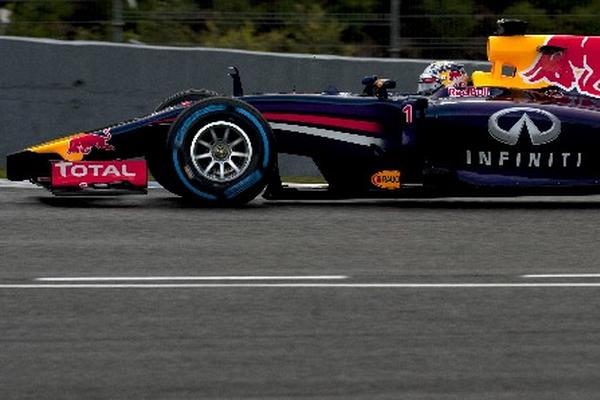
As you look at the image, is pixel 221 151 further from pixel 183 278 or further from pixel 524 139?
pixel 183 278

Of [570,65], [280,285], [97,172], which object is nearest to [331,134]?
[97,172]

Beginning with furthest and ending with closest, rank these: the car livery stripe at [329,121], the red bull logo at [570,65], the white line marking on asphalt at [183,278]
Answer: the red bull logo at [570,65]
the car livery stripe at [329,121]
the white line marking on asphalt at [183,278]

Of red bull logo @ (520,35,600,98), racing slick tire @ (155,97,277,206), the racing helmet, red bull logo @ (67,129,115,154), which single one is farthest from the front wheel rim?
red bull logo @ (520,35,600,98)

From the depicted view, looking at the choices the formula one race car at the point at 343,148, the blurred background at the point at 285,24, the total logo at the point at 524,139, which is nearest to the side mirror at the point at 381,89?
the formula one race car at the point at 343,148

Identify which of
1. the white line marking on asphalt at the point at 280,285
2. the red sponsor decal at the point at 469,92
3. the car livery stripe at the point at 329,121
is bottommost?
the white line marking on asphalt at the point at 280,285

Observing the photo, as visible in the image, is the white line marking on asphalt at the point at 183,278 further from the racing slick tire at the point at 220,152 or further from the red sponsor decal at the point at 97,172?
the red sponsor decal at the point at 97,172

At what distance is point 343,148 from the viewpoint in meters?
10.1

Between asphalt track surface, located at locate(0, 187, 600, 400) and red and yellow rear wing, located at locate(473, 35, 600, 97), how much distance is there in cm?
110

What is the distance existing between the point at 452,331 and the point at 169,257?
227 centimetres

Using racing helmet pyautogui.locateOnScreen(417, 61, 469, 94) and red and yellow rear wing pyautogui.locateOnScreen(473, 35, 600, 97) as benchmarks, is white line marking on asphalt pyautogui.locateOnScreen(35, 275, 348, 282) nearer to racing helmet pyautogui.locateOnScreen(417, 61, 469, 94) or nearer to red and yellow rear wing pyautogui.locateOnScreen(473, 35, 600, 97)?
red and yellow rear wing pyautogui.locateOnScreen(473, 35, 600, 97)

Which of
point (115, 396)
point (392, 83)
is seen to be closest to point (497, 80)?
point (392, 83)

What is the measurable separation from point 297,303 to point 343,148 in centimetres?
366

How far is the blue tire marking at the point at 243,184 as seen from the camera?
32.5 feet

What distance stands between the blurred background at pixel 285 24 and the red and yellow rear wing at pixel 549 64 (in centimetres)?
282
